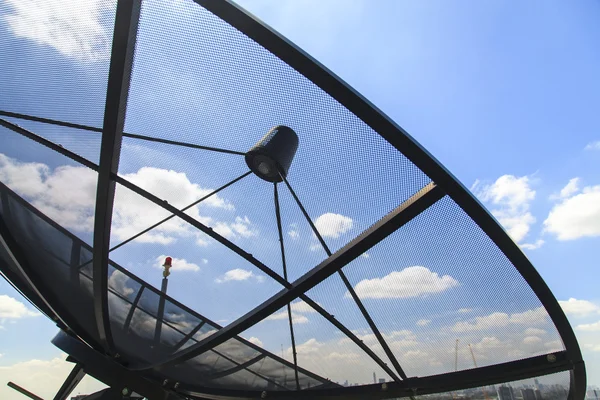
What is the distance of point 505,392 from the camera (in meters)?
5.38

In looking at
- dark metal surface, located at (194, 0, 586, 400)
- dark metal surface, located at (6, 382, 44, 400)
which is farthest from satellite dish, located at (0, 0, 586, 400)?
dark metal surface, located at (6, 382, 44, 400)

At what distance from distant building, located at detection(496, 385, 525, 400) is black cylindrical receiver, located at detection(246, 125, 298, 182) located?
4749 millimetres

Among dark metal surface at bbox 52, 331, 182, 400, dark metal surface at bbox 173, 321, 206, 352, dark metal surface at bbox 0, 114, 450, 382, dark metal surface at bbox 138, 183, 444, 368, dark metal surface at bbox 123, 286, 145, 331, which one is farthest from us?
dark metal surface at bbox 52, 331, 182, 400

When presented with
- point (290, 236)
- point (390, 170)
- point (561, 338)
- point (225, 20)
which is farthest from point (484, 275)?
point (225, 20)

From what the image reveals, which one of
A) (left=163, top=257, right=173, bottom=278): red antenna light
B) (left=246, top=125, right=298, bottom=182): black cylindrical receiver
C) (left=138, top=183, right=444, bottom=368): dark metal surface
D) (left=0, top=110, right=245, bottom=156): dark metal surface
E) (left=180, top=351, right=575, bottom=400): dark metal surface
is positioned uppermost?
(left=0, top=110, right=245, bottom=156): dark metal surface

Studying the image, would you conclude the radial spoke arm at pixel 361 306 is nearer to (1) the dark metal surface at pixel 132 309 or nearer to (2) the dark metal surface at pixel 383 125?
(2) the dark metal surface at pixel 383 125

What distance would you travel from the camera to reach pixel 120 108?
3867 mm

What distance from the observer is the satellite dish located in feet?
12.1

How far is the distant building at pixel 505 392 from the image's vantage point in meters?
5.36

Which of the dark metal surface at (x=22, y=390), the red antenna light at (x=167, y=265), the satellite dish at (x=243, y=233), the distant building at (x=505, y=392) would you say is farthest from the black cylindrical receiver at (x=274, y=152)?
the dark metal surface at (x=22, y=390)

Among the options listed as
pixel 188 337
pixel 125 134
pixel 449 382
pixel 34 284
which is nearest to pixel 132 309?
pixel 188 337

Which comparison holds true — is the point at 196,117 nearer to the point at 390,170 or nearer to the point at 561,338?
the point at 390,170

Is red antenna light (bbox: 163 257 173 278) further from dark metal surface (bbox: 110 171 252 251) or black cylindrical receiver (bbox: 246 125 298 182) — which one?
black cylindrical receiver (bbox: 246 125 298 182)

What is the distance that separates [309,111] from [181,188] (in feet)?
10.1
